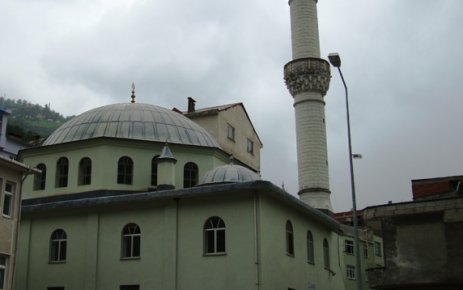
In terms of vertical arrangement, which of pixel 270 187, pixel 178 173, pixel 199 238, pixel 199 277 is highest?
pixel 178 173

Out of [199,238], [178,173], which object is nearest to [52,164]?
[178,173]

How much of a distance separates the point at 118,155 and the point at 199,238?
6.72 m

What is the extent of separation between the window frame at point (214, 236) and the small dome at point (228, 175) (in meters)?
2.81

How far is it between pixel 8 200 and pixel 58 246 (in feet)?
17.2

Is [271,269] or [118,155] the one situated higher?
[118,155]

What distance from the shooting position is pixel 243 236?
22125 mm

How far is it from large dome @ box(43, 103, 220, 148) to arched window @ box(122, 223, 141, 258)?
5491 mm

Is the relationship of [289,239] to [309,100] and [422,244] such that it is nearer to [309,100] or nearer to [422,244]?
[422,244]

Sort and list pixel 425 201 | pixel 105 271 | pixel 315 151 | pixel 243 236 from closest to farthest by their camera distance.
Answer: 1. pixel 425 201
2. pixel 243 236
3. pixel 105 271
4. pixel 315 151

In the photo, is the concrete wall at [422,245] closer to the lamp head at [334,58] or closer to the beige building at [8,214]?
the lamp head at [334,58]

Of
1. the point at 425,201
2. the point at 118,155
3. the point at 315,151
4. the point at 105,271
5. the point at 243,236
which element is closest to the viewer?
the point at 425,201

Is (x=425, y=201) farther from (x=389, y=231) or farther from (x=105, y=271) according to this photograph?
(x=105, y=271)

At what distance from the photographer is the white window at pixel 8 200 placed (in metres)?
20.2

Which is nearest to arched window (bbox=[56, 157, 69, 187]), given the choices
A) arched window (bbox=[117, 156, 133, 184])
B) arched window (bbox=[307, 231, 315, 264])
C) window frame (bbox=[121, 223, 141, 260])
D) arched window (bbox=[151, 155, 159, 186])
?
arched window (bbox=[117, 156, 133, 184])
